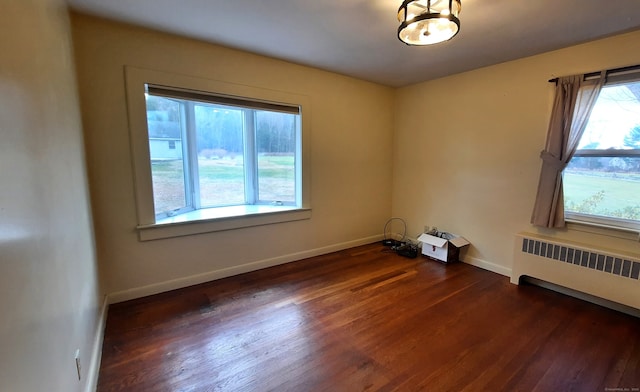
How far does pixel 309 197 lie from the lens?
358 cm

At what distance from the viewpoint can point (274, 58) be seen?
10.1ft

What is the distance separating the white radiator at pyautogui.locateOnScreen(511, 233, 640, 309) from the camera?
7.60 ft

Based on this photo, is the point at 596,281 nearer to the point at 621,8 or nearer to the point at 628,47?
the point at 628,47

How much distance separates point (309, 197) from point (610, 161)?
9.68ft

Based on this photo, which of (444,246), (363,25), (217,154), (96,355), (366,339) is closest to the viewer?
(96,355)

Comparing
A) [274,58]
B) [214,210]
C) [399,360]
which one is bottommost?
[399,360]

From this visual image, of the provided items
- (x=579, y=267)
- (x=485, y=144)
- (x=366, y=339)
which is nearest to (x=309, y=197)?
(x=366, y=339)

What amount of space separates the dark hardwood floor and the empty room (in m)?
0.02

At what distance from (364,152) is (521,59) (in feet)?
6.63

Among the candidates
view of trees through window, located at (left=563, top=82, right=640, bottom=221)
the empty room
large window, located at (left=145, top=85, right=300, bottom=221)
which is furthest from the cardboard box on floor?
large window, located at (left=145, top=85, right=300, bottom=221)

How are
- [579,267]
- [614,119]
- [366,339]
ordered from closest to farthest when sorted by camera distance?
[366,339]
[614,119]
[579,267]

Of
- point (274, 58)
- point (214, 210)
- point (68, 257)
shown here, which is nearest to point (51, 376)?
point (68, 257)

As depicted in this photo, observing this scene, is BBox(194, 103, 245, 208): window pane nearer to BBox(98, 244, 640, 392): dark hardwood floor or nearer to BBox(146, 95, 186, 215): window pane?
BBox(146, 95, 186, 215): window pane

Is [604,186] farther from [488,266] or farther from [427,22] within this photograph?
[427,22]
